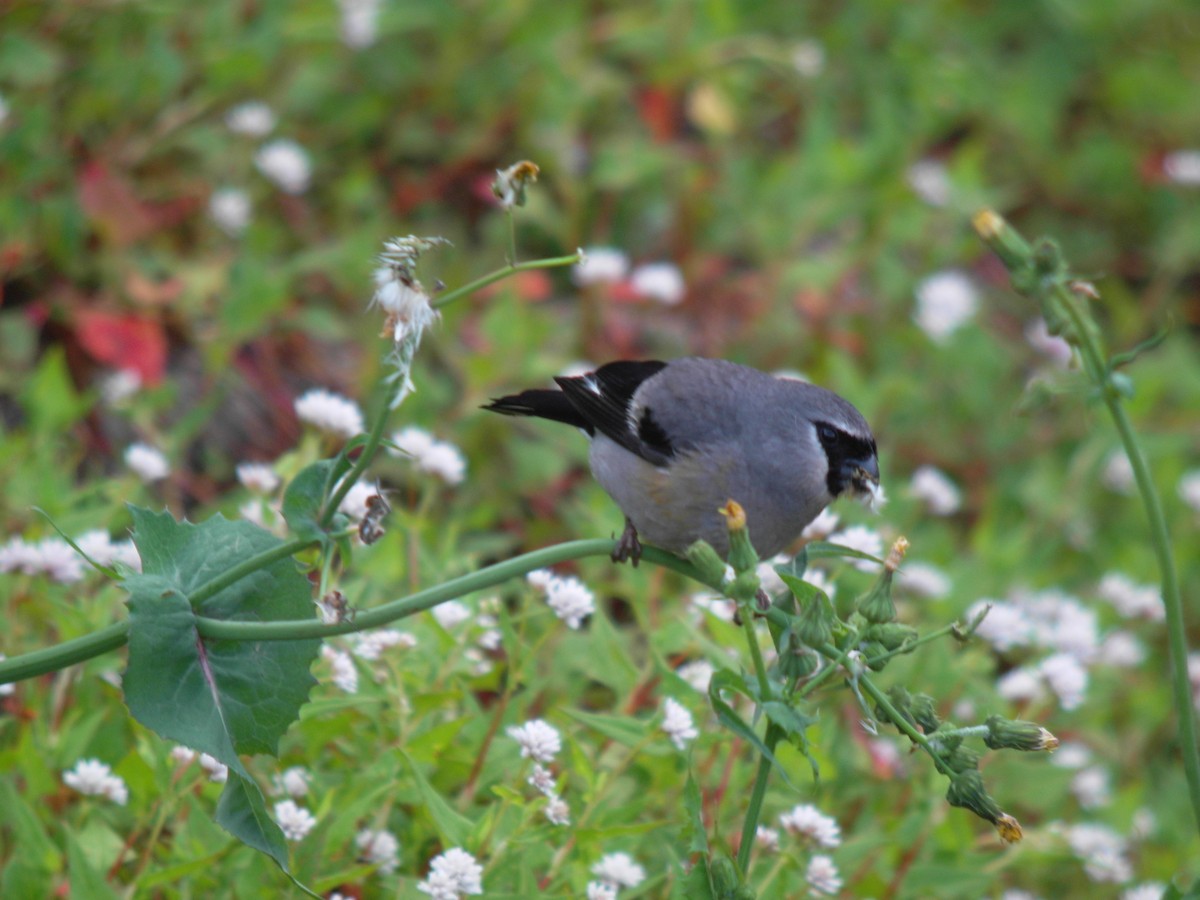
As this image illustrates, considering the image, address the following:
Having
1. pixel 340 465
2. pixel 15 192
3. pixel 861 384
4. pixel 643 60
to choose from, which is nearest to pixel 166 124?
pixel 15 192

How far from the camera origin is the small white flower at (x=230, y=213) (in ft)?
16.4

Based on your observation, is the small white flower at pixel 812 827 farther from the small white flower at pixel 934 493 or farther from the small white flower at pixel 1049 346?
the small white flower at pixel 1049 346

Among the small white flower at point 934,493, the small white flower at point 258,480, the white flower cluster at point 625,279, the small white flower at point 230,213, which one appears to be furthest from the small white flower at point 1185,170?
the small white flower at point 258,480

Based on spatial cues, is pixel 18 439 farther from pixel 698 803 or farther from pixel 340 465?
pixel 698 803

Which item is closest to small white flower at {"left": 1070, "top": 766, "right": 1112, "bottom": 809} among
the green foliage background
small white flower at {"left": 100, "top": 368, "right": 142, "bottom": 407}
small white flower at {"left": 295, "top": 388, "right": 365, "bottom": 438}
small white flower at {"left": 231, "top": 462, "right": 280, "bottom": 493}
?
the green foliage background

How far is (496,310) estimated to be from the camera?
4859mm

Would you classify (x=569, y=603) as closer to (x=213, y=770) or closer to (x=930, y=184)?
(x=213, y=770)

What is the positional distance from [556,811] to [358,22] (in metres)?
3.94

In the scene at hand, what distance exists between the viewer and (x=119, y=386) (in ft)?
13.8

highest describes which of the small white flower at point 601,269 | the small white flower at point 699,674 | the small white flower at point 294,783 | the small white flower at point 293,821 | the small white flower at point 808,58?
the small white flower at point 808,58

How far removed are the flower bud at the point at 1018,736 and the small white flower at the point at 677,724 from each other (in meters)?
0.83

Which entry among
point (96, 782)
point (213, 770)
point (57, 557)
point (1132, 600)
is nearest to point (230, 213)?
point (57, 557)

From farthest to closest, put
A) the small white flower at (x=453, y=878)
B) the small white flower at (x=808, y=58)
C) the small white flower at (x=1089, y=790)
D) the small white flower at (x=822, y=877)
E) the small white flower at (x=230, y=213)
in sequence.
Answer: the small white flower at (x=808, y=58), the small white flower at (x=230, y=213), the small white flower at (x=1089, y=790), the small white flower at (x=822, y=877), the small white flower at (x=453, y=878)

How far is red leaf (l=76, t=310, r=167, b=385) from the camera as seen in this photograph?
4.45m
